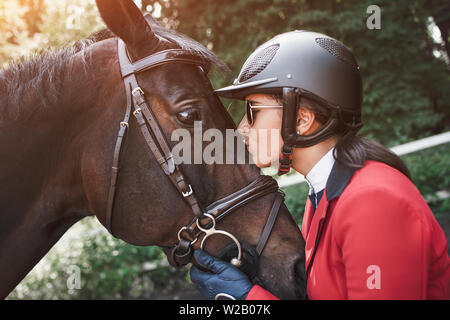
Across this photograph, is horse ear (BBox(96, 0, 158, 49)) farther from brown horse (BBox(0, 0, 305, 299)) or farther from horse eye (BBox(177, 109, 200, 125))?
horse eye (BBox(177, 109, 200, 125))

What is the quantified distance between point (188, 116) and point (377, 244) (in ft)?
3.57

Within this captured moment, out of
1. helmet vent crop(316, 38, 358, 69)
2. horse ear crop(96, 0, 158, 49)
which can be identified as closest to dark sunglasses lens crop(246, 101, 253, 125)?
helmet vent crop(316, 38, 358, 69)

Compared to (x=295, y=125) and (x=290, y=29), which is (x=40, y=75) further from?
(x=290, y=29)

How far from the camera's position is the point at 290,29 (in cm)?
888

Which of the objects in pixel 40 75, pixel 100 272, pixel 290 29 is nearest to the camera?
pixel 40 75

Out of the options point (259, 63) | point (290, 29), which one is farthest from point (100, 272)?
point (290, 29)

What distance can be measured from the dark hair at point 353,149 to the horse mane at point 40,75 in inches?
26.0

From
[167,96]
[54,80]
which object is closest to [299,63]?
[167,96]

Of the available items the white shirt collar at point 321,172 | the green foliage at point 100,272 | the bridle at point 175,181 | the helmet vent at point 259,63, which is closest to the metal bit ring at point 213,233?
the bridle at point 175,181

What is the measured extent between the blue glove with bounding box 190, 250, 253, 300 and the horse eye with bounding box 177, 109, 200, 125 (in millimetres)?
689

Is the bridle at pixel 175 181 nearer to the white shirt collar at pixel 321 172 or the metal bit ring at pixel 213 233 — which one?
the metal bit ring at pixel 213 233

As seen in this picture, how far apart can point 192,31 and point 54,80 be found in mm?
9243

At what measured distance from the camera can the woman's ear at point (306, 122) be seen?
186 cm

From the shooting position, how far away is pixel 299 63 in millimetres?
1898
